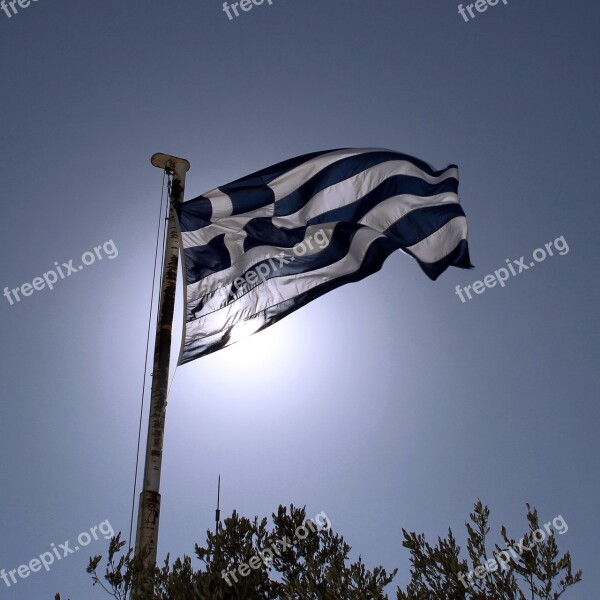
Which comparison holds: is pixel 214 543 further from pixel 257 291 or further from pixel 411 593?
pixel 257 291

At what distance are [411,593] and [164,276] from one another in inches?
206

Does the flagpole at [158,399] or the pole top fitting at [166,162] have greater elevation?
the pole top fitting at [166,162]

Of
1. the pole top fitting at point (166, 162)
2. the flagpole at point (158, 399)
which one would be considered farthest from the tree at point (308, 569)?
the pole top fitting at point (166, 162)

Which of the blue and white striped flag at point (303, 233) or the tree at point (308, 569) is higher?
the blue and white striped flag at point (303, 233)

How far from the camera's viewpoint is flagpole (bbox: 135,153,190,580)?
8.75 meters

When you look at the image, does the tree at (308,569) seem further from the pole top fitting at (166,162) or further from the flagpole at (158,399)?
the pole top fitting at (166,162)

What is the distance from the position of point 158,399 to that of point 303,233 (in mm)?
4934

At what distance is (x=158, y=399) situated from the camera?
9.33 m

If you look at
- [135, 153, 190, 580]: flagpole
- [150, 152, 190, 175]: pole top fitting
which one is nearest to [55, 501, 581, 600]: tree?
[135, 153, 190, 580]: flagpole

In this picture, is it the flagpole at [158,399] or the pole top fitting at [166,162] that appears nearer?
the flagpole at [158,399]

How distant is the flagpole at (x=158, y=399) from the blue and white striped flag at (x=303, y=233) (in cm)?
30

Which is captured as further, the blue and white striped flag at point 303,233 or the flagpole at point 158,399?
the blue and white striped flag at point 303,233

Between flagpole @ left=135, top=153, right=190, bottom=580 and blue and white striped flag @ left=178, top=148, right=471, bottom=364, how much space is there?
0.30m

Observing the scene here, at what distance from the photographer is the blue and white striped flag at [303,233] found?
11.5 meters
